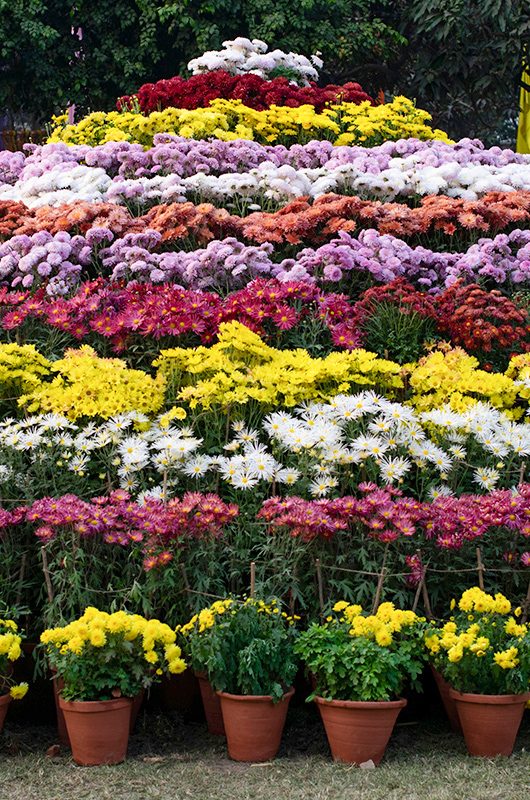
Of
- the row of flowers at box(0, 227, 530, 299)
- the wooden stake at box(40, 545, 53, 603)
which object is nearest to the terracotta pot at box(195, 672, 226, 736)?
the wooden stake at box(40, 545, 53, 603)

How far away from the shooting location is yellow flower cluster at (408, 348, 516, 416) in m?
5.32

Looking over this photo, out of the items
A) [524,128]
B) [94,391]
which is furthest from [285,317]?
[524,128]

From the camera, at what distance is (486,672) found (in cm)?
394

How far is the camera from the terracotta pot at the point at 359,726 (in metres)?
3.88

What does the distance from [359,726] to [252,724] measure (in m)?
0.38

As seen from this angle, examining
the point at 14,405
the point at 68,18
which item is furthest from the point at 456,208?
the point at 68,18

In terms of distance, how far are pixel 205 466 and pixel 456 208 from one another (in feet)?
11.8

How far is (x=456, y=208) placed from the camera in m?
7.53

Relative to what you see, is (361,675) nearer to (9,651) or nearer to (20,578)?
(9,651)

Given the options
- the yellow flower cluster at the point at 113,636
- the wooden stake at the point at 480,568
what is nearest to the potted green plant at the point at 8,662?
the yellow flower cluster at the point at 113,636

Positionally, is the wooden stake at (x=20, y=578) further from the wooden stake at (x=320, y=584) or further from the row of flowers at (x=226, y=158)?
the row of flowers at (x=226, y=158)

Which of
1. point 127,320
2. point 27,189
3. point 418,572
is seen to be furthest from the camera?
point 27,189

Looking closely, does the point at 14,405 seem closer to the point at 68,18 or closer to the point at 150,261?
the point at 150,261

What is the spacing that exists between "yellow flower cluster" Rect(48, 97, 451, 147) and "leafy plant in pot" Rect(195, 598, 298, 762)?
6.02 meters
